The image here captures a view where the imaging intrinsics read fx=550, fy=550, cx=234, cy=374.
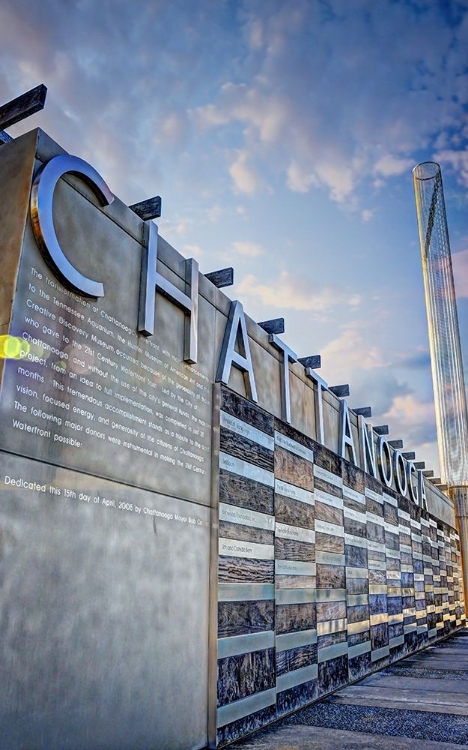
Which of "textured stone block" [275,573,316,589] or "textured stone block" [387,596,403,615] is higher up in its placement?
"textured stone block" [275,573,316,589]

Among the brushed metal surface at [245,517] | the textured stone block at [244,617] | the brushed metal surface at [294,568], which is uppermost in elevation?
the brushed metal surface at [245,517]

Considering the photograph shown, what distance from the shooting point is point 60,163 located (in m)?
3.63

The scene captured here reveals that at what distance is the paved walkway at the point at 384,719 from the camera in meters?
4.37

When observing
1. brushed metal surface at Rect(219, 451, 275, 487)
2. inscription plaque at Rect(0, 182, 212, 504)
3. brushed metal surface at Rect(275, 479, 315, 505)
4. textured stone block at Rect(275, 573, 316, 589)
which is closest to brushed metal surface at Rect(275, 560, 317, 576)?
textured stone block at Rect(275, 573, 316, 589)

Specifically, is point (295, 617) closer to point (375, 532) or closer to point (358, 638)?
point (358, 638)

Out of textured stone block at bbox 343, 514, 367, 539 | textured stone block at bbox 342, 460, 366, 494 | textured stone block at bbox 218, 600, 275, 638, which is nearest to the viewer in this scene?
textured stone block at bbox 218, 600, 275, 638

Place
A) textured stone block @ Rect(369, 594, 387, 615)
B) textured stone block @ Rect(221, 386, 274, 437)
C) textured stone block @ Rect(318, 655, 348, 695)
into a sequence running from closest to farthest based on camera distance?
1. textured stone block @ Rect(221, 386, 274, 437)
2. textured stone block @ Rect(318, 655, 348, 695)
3. textured stone block @ Rect(369, 594, 387, 615)

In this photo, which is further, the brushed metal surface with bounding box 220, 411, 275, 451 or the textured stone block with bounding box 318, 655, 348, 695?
the textured stone block with bounding box 318, 655, 348, 695

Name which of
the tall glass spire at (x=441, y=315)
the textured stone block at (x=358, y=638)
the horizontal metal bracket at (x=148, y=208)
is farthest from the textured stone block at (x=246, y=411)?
the tall glass spire at (x=441, y=315)

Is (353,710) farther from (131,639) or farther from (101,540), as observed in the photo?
(101,540)

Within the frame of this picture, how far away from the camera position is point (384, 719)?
16.9ft

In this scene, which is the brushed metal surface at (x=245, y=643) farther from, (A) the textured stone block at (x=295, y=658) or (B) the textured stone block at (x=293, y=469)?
(B) the textured stone block at (x=293, y=469)

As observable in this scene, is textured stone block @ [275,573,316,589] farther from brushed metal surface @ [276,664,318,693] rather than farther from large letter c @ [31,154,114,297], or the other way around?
large letter c @ [31,154,114,297]

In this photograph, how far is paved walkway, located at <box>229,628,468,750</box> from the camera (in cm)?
437
